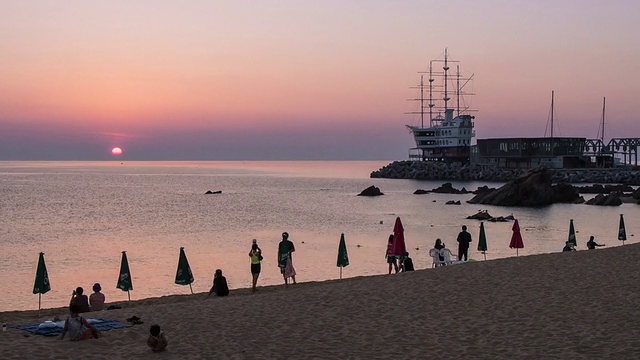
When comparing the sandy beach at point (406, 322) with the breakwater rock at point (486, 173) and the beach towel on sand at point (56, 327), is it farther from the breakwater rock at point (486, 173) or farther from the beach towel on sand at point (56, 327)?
the breakwater rock at point (486, 173)

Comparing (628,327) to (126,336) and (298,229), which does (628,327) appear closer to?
(126,336)

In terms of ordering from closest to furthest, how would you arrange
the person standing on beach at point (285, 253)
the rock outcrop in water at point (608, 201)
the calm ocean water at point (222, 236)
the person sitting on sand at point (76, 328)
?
the person sitting on sand at point (76, 328)
the person standing on beach at point (285, 253)
the calm ocean water at point (222, 236)
the rock outcrop in water at point (608, 201)

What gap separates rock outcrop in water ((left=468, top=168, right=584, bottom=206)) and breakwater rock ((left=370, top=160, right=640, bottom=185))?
28906 millimetres

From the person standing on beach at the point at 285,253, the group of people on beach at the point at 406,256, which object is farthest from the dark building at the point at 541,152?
the person standing on beach at the point at 285,253

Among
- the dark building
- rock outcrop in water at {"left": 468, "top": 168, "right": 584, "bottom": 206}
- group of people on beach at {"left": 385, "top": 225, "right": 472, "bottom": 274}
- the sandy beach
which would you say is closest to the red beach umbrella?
group of people on beach at {"left": 385, "top": 225, "right": 472, "bottom": 274}

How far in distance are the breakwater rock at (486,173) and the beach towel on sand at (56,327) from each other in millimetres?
103686

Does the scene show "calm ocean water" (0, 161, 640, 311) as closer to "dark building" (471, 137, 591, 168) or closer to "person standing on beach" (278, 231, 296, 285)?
"person standing on beach" (278, 231, 296, 285)

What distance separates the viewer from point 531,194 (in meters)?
77.3

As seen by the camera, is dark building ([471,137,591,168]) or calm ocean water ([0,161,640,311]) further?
dark building ([471,137,591,168])

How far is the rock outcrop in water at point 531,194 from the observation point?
7731cm

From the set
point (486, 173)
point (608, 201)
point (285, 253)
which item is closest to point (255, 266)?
point (285, 253)

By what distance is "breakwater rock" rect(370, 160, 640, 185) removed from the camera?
124562mm

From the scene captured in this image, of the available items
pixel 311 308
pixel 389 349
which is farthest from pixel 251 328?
pixel 389 349

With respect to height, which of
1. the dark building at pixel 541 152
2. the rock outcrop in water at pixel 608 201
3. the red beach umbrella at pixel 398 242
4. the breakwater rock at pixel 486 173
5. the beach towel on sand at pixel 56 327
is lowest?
the rock outcrop in water at pixel 608 201
